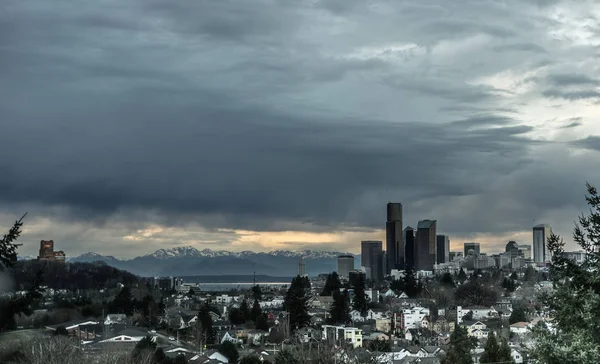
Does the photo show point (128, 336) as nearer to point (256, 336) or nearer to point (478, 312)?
point (256, 336)

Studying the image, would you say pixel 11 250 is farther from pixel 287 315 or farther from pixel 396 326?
pixel 396 326

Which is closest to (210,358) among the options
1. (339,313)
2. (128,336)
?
(128,336)

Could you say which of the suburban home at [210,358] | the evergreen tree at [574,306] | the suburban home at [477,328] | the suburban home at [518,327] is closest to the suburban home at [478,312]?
the suburban home at [477,328]

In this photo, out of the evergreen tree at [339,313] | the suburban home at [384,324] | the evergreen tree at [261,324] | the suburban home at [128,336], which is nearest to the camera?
the suburban home at [128,336]

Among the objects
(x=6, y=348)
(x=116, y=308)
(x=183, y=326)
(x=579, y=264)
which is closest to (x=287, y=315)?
(x=183, y=326)

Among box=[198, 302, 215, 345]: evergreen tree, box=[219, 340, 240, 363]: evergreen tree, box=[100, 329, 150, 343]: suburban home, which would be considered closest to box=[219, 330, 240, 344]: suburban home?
box=[198, 302, 215, 345]: evergreen tree

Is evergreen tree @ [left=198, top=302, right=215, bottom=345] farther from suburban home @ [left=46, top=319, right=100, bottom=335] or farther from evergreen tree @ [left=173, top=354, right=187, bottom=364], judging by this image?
evergreen tree @ [left=173, top=354, right=187, bottom=364]

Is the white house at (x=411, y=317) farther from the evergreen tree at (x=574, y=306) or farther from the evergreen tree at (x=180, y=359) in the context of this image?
the evergreen tree at (x=574, y=306)

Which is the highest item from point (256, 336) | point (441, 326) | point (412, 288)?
point (412, 288)

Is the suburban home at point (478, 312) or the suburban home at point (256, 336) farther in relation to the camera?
the suburban home at point (478, 312)
